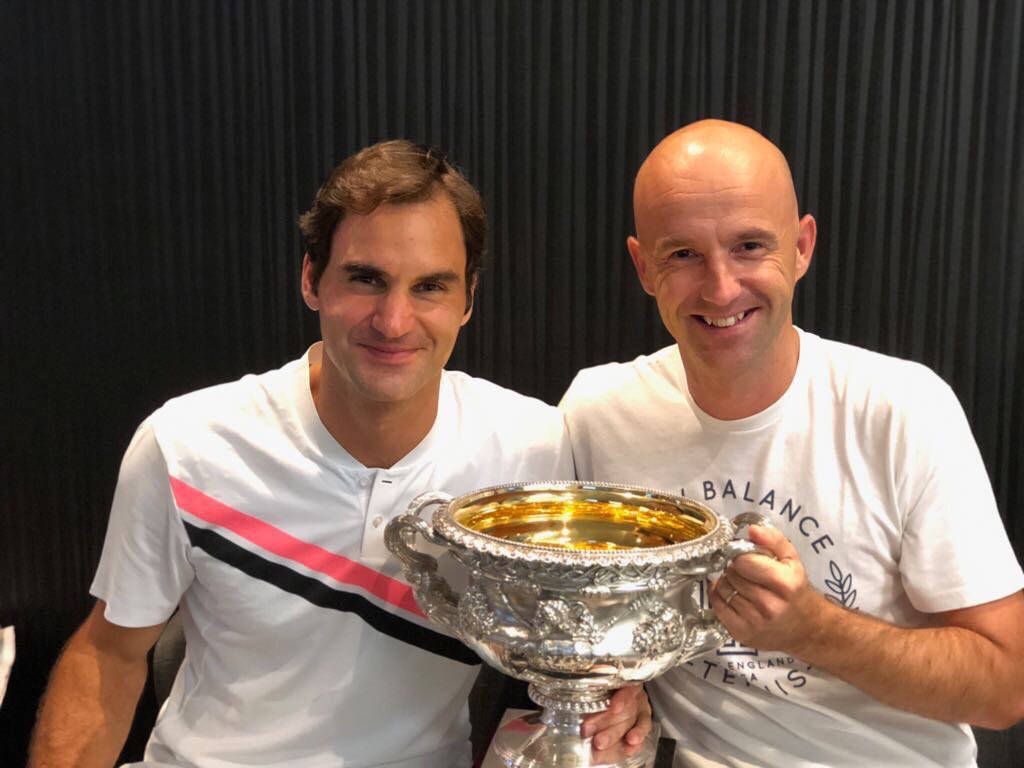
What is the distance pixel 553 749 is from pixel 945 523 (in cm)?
74

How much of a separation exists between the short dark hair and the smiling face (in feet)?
1.03

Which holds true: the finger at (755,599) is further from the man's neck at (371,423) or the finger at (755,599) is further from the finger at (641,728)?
the man's neck at (371,423)

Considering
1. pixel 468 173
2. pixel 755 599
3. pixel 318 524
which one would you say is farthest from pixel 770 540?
pixel 468 173

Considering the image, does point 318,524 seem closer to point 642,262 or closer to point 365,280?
point 365,280

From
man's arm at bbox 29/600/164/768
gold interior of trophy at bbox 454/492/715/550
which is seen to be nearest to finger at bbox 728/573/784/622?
gold interior of trophy at bbox 454/492/715/550

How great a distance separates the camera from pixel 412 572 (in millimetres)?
1427

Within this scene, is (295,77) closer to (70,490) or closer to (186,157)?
(186,157)

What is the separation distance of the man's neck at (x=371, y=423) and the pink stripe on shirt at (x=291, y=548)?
0.57 feet

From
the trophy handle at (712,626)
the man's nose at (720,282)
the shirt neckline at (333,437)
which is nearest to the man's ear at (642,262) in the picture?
the man's nose at (720,282)

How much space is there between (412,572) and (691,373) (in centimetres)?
65

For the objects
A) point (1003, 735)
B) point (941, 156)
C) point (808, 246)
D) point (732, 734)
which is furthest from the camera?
point (941, 156)

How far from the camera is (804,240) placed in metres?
1.81

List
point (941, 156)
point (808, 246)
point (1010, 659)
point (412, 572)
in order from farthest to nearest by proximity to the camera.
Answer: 1. point (941, 156)
2. point (808, 246)
3. point (1010, 659)
4. point (412, 572)

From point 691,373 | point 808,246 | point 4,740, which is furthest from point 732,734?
point 4,740
